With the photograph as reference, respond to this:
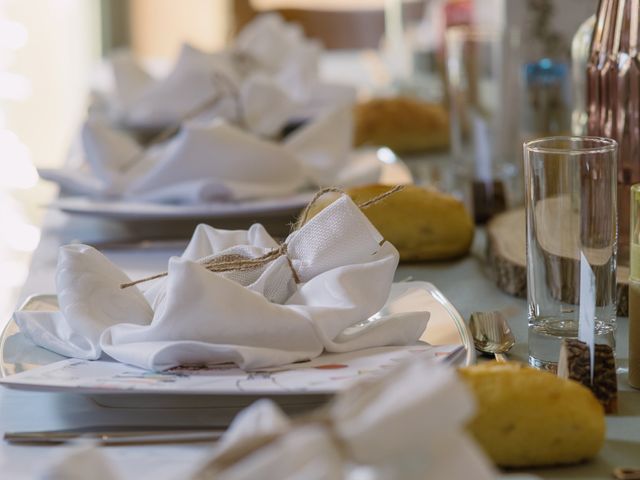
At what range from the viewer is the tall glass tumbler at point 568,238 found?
667mm

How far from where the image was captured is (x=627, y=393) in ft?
2.13

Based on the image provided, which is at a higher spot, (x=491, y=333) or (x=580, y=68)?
(x=580, y=68)

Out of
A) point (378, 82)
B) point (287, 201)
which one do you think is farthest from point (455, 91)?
point (378, 82)

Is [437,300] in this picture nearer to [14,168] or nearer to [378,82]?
[14,168]

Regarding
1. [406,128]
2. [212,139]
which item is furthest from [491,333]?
[406,128]

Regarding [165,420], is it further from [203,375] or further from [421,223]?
[421,223]

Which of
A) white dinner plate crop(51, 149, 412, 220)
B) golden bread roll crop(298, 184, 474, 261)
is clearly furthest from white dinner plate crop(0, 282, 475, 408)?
white dinner plate crop(51, 149, 412, 220)

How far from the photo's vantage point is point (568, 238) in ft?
2.24

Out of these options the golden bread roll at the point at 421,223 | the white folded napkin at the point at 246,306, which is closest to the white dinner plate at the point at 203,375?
the white folded napkin at the point at 246,306

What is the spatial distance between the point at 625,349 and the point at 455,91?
736 millimetres

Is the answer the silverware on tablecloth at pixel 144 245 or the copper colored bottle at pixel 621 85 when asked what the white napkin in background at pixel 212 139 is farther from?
the copper colored bottle at pixel 621 85

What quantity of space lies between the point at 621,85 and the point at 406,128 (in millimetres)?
709

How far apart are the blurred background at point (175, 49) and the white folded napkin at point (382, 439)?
0.63 m

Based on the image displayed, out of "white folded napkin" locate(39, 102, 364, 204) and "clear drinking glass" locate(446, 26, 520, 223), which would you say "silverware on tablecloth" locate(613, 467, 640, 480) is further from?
"clear drinking glass" locate(446, 26, 520, 223)
